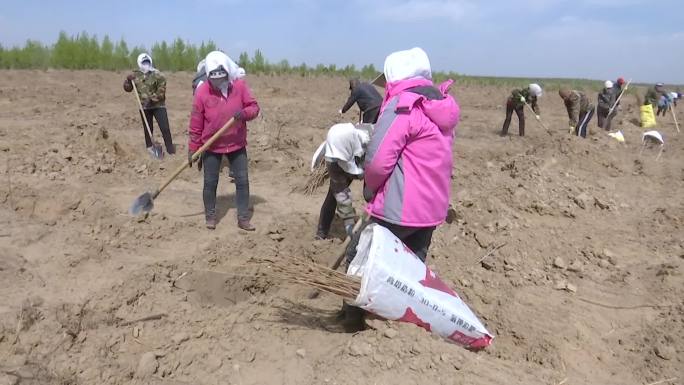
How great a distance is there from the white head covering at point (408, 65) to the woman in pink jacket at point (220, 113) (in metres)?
1.99

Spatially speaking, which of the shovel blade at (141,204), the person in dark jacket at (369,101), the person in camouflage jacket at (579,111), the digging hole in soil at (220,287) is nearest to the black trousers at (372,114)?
the person in dark jacket at (369,101)

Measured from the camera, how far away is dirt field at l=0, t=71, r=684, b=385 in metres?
2.48

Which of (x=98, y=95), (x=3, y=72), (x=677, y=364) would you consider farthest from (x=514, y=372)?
(x=3, y=72)

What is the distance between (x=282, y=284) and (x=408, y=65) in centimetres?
177

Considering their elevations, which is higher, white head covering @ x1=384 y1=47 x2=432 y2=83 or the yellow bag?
white head covering @ x1=384 y1=47 x2=432 y2=83

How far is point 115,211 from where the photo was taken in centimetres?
489

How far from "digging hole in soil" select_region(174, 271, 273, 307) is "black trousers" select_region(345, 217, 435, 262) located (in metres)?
1.00

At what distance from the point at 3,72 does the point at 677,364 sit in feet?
58.0

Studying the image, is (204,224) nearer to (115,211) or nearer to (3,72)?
(115,211)

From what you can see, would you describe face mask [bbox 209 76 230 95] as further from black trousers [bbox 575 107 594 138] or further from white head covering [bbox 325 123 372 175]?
black trousers [bbox 575 107 594 138]

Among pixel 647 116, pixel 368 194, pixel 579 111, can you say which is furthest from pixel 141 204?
pixel 647 116

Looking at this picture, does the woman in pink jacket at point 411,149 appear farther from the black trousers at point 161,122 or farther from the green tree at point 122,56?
the green tree at point 122,56

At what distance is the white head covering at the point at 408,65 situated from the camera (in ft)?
8.31

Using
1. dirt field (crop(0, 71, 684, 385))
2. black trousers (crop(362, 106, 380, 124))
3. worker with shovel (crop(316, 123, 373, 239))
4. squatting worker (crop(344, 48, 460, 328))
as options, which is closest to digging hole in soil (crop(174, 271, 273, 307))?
dirt field (crop(0, 71, 684, 385))
